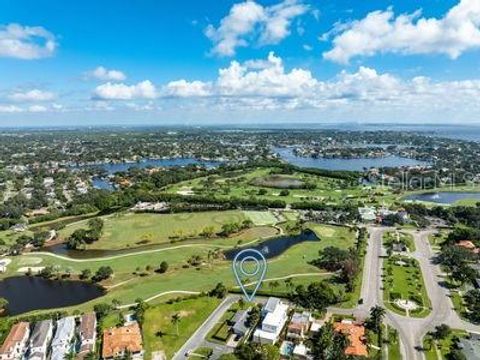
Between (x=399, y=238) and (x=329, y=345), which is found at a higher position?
(x=329, y=345)

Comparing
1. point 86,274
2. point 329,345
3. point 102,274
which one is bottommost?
point 86,274

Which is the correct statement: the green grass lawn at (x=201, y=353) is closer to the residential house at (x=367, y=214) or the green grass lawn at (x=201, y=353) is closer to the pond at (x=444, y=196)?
the residential house at (x=367, y=214)

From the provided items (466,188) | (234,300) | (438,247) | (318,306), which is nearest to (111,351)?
(234,300)

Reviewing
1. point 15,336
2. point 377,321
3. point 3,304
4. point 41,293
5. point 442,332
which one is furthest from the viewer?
point 41,293

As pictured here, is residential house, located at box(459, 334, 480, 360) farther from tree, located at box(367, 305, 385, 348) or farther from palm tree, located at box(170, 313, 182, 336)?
palm tree, located at box(170, 313, 182, 336)

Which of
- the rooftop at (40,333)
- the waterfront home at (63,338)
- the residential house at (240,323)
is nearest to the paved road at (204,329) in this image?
the residential house at (240,323)

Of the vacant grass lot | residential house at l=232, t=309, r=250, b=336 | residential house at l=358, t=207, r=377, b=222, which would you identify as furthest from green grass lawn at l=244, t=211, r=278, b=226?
residential house at l=232, t=309, r=250, b=336

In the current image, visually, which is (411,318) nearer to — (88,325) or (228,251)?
(228,251)

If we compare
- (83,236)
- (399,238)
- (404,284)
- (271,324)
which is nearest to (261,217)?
(399,238)

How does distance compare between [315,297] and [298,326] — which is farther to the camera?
[315,297]
